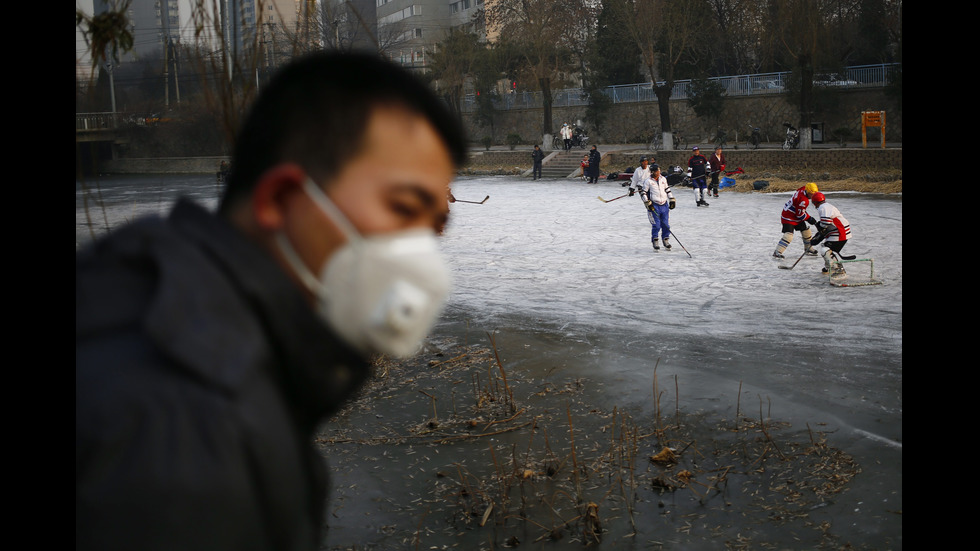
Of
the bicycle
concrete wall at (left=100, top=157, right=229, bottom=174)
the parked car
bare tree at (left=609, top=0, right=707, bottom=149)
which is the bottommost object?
concrete wall at (left=100, top=157, right=229, bottom=174)

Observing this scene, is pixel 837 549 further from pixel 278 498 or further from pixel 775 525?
pixel 278 498

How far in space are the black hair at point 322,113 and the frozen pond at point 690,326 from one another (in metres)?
1.56

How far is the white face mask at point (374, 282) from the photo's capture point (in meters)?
0.98

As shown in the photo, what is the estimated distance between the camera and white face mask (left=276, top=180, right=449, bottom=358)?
98 centimetres

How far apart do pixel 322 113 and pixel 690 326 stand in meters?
10.6

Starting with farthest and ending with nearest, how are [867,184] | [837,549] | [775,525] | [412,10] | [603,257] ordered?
[412,10] → [867,184] → [603,257] → [775,525] → [837,549]

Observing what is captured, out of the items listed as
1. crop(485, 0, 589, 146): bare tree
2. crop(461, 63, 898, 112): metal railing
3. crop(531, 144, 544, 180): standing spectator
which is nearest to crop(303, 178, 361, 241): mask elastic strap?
crop(461, 63, 898, 112): metal railing

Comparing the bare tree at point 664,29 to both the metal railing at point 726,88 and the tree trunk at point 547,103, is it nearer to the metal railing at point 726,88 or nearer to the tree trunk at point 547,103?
the metal railing at point 726,88

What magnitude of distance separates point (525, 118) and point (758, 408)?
150 ft

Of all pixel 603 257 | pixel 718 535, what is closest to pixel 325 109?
pixel 718 535

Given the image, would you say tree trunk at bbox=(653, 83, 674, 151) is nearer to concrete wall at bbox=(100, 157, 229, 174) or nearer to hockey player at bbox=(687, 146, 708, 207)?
hockey player at bbox=(687, 146, 708, 207)

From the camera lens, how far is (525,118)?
172 ft

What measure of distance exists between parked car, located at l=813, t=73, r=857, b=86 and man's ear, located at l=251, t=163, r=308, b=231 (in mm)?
39642

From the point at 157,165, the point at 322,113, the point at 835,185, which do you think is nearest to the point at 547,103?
the point at 835,185
